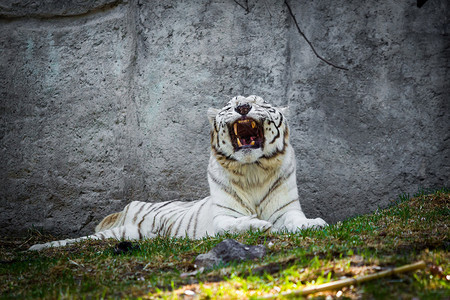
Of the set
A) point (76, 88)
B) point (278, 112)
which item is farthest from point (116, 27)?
point (278, 112)

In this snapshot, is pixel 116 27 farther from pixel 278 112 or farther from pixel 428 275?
pixel 428 275

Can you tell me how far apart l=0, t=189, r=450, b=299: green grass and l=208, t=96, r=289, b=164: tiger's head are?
0.94 metres

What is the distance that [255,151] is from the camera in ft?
16.2

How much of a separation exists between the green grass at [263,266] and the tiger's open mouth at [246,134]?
1014 mm

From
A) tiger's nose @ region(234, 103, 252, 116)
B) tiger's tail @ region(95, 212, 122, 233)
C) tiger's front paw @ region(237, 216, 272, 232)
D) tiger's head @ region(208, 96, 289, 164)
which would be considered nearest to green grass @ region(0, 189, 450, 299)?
tiger's front paw @ region(237, 216, 272, 232)

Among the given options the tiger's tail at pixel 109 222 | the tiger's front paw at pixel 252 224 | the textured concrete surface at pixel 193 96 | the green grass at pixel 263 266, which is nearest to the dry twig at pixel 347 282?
the green grass at pixel 263 266

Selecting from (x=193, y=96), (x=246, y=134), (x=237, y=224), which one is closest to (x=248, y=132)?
(x=246, y=134)

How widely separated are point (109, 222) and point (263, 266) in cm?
323

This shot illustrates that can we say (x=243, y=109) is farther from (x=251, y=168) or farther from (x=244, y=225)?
(x=244, y=225)

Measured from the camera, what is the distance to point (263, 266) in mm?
3158

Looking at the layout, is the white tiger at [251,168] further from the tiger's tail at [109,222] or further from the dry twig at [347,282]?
the dry twig at [347,282]

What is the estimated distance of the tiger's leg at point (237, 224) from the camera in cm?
453

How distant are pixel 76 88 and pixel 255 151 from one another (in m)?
2.74

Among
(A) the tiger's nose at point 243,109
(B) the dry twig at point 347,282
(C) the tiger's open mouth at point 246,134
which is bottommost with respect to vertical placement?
(B) the dry twig at point 347,282
